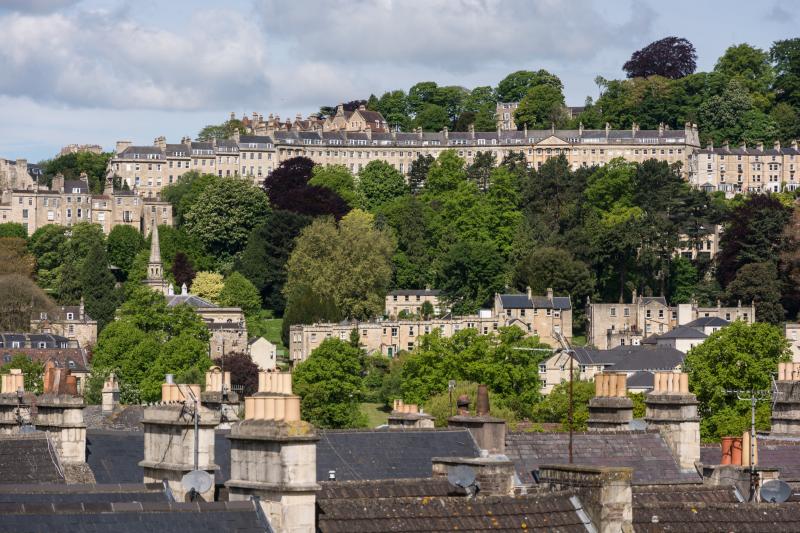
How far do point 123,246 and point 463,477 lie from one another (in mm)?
154516

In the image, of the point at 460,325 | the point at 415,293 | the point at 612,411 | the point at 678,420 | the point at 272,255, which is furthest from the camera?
the point at 272,255

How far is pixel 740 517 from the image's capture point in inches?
950

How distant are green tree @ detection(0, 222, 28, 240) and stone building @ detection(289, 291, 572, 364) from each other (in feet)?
159

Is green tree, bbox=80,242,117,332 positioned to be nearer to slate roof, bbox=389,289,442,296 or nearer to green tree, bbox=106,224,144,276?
green tree, bbox=106,224,144,276

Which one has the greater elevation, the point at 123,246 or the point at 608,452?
the point at 123,246

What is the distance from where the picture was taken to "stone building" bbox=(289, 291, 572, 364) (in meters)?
138

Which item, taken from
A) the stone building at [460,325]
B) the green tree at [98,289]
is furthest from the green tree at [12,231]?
the stone building at [460,325]

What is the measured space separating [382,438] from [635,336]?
11257cm

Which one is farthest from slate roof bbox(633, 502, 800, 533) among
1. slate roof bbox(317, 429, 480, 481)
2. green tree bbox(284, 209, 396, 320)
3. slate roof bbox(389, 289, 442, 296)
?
slate roof bbox(389, 289, 442, 296)

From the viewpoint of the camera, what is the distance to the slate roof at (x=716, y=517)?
23.7 metres

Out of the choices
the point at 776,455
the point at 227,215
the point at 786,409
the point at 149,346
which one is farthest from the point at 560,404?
the point at 227,215

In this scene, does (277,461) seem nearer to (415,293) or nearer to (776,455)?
(776,455)

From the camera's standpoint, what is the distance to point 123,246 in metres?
176

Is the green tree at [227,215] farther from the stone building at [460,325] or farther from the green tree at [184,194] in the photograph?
the stone building at [460,325]
